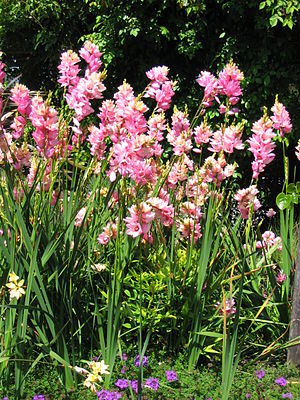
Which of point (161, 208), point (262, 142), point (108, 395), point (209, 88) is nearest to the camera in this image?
point (108, 395)

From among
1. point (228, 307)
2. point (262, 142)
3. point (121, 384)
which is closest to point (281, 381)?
point (228, 307)

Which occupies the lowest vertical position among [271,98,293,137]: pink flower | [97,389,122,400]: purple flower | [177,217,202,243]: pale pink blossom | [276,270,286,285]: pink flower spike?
[97,389,122,400]: purple flower

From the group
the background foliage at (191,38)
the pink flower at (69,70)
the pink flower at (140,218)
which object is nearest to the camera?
the pink flower at (140,218)

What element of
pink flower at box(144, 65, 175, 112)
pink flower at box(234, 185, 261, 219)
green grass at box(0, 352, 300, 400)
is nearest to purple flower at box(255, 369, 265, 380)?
green grass at box(0, 352, 300, 400)

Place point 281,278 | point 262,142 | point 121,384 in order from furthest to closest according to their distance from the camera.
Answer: point 281,278
point 262,142
point 121,384

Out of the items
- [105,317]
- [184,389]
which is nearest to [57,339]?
[105,317]

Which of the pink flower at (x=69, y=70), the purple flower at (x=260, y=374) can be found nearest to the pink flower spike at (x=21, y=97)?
the pink flower at (x=69, y=70)

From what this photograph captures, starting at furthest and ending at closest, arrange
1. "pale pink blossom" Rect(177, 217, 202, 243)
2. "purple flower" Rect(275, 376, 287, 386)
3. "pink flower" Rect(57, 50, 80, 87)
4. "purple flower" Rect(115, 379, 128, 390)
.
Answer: "pale pink blossom" Rect(177, 217, 202, 243) < "pink flower" Rect(57, 50, 80, 87) < "purple flower" Rect(275, 376, 287, 386) < "purple flower" Rect(115, 379, 128, 390)

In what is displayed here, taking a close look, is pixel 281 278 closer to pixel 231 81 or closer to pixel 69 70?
pixel 231 81

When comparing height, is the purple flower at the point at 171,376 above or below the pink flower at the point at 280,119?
below

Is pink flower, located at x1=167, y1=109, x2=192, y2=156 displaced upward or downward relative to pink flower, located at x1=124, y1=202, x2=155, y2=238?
upward

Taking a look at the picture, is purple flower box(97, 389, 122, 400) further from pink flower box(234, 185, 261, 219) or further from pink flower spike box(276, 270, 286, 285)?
pink flower spike box(276, 270, 286, 285)

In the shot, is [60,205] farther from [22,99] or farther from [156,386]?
[156,386]

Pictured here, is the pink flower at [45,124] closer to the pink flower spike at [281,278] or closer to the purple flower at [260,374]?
the purple flower at [260,374]
